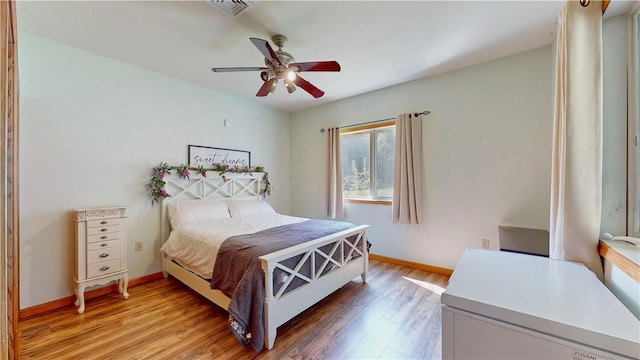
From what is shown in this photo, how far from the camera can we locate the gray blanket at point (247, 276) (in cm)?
175

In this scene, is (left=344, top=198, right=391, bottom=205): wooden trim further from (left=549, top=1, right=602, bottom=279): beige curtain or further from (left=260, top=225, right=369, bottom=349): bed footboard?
(left=549, top=1, right=602, bottom=279): beige curtain

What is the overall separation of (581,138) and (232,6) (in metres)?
2.42

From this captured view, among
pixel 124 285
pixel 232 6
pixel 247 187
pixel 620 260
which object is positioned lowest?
pixel 124 285

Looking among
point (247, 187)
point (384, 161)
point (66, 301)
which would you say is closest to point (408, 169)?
point (384, 161)

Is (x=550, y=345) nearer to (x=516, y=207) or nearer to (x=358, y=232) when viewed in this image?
(x=358, y=232)

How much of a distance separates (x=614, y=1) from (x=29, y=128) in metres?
4.32

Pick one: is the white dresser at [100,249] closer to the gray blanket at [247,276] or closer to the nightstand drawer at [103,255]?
the nightstand drawer at [103,255]

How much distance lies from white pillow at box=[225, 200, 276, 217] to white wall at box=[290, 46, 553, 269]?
160 cm

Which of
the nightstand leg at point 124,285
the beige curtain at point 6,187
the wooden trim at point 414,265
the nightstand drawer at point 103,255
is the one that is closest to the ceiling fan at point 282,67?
the beige curtain at point 6,187

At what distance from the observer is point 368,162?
395 centimetres

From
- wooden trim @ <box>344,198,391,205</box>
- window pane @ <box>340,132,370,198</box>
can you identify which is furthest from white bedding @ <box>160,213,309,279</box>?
window pane @ <box>340,132,370,198</box>

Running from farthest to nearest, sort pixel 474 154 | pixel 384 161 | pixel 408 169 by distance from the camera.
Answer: pixel 384 161, pixel 408 169, pixel 474 154

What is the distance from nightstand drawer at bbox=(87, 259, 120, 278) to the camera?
2371 millimetres

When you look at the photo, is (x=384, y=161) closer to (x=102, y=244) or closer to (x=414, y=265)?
(x=414, y=265)
